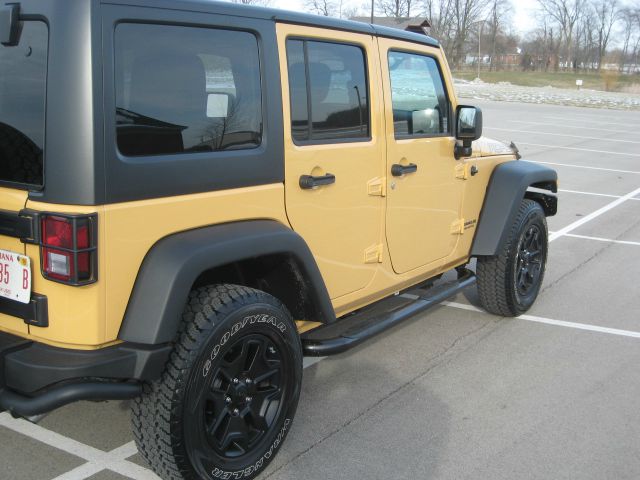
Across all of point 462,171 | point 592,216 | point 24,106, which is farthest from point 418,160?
point 592,216

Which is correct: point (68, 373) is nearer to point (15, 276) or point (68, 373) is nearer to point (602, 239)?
point (15, 276)

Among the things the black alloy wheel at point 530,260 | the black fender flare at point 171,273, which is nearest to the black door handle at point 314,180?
the black fender flare at point 171,273

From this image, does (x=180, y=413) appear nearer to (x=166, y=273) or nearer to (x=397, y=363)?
(x=166, y=273)

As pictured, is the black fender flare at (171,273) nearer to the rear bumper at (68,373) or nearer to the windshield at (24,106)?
the rear bumper at (68,373)

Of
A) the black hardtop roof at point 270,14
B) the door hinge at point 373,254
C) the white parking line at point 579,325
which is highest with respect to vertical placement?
the black hardtop roof at point 270,14

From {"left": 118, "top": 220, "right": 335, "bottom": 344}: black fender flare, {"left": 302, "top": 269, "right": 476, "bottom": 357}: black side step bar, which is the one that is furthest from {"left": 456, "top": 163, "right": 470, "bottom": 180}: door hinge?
{"left": 118, "top": 220, "right": 335, "bottom": 344}: black fender flare

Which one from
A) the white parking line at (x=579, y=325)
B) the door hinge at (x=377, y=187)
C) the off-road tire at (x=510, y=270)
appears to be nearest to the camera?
the door hinge at (x=377, y=187)

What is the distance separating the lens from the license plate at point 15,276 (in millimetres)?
2559

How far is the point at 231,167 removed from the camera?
290 centimetres

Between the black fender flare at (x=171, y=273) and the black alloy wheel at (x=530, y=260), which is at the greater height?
the black fender flare at (x=171, y=273)

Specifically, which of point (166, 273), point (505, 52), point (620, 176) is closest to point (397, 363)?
point (166, 273)

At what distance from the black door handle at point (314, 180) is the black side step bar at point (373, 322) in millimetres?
765

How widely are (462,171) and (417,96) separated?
0.65 metres

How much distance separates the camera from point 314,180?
10.7 feet
